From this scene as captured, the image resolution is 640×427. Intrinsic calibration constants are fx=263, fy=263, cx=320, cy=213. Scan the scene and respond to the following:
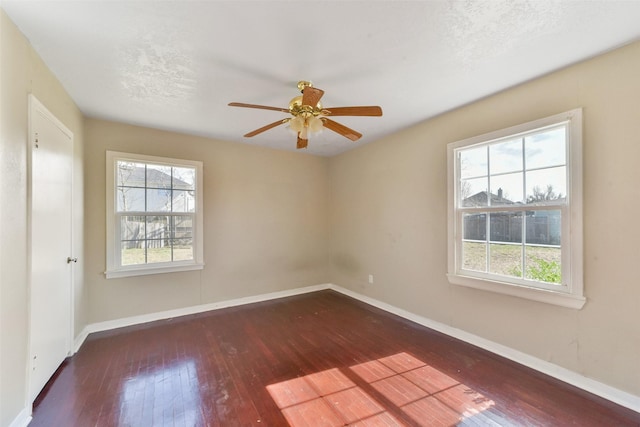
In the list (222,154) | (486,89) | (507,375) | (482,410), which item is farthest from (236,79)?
(507,375)

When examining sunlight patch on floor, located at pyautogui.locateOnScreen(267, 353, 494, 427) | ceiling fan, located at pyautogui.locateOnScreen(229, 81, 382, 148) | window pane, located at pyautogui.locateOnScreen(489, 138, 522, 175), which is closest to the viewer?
sunlight patch on floor, located at pyautogui.locateOnScreen(267, 353, 494, 427)

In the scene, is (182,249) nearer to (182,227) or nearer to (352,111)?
(182,227)

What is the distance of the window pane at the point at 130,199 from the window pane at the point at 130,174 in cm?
6

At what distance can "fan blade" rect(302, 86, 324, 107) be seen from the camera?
1847 millimetres

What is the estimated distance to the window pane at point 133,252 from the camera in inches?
128

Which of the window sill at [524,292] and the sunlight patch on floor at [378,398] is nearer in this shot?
the sunlight patch on floor at [378,398]

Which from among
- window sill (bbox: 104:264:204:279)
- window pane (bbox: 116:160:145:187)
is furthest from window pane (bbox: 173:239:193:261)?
window pane (bbox: 116:160:145:187)

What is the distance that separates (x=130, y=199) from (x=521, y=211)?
434 centimetres

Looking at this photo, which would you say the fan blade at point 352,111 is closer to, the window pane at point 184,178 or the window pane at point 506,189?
the window pane at point 506,189

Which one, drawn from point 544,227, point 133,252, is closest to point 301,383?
point 544,227

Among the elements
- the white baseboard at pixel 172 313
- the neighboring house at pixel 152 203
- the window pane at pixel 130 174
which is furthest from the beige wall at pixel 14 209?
the neighboring house at pixel 152 203

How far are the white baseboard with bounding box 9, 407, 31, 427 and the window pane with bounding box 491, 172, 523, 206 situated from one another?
13.0ft

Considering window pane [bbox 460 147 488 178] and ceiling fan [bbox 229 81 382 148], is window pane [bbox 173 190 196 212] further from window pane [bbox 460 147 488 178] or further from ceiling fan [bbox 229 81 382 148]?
window pane [bbox 460 147 488 178]

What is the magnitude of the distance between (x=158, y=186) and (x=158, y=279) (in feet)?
4.02
